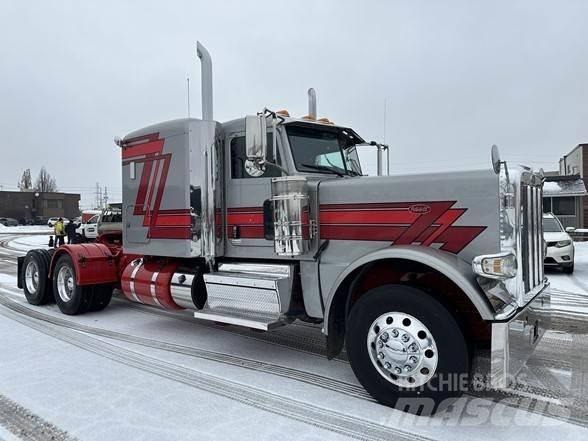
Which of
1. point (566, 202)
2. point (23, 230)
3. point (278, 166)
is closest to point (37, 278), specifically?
point (278, 166)

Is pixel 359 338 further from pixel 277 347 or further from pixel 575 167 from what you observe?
pixel 575 167

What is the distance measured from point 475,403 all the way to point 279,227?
2.24m

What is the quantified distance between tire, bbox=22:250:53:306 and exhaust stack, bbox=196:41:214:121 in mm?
4400

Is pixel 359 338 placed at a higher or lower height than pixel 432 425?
higher

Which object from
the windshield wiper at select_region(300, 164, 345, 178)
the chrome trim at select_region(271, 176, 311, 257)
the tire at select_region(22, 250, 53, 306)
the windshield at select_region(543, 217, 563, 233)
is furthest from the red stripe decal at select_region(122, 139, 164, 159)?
the windshield at select_region(543, 217, 563, 233)

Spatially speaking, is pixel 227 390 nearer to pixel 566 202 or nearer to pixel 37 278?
pixel 37 278

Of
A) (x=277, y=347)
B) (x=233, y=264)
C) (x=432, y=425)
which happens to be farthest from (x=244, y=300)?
(x=432, y=425)

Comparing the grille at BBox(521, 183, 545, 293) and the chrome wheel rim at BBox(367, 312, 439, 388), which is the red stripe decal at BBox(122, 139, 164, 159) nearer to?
the chrome wheel rim at BBox(367, 312, 439, 388)

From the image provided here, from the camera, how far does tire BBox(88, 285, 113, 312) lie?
7.30m

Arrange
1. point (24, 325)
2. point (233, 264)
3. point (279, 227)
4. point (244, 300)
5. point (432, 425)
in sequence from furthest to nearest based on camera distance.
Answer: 1. point (24, 325)
2. point (233, 264)
3. point (244, 300)
4. point (279, 227)
5. point (432, 425)

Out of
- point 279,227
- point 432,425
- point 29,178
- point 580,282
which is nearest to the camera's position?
point 432,425

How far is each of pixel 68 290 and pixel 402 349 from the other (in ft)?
19.2

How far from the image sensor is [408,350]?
11.6ft

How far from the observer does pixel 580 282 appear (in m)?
10.3
